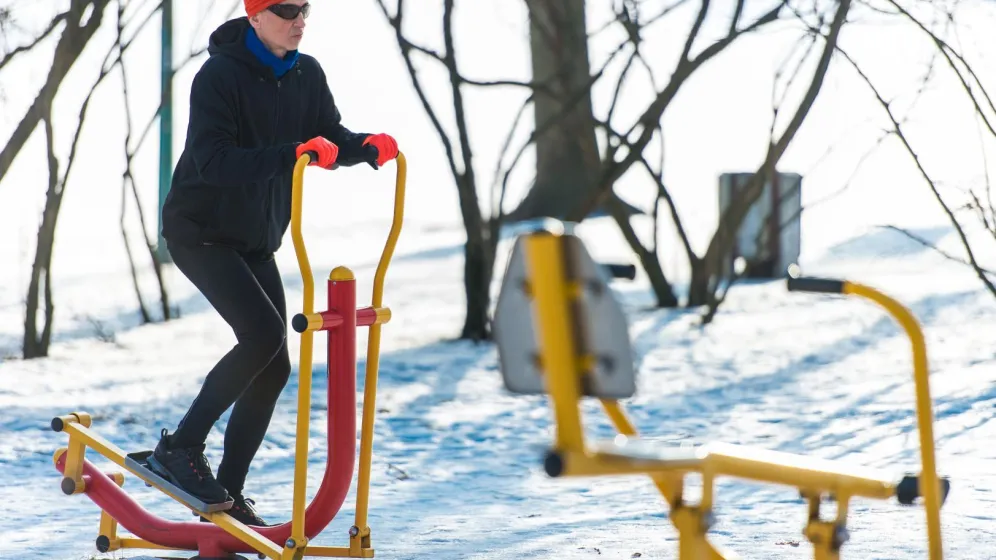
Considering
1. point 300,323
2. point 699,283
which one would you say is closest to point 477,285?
point 699,283

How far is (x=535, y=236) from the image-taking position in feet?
7.88

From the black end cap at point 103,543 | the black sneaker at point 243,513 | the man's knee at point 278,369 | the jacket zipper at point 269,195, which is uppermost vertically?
the jacket zipper at point 269,195

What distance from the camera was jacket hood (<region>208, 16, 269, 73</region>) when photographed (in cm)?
369

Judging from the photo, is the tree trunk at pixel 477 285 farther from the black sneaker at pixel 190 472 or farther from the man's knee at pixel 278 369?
the black sneaker at pixel 190 472

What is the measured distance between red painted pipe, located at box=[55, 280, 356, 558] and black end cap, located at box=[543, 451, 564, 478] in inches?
55.7

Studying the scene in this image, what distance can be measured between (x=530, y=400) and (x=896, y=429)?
1.90 meters

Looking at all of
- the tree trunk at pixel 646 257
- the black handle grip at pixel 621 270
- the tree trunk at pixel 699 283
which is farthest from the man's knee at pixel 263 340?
the tree trunk at pixel 699 283

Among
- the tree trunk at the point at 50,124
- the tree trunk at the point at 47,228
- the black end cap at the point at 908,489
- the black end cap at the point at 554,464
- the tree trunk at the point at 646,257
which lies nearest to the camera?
the black end cap at the point at 554,464

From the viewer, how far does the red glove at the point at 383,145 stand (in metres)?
3.70

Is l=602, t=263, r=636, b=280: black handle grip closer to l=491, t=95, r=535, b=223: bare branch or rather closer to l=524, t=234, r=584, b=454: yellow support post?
l=524, t=234, r=584, b=454: yellow support post

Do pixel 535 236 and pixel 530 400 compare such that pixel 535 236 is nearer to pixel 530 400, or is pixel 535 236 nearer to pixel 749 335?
pixel 530 400

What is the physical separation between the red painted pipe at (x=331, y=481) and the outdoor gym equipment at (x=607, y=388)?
3.32 feet

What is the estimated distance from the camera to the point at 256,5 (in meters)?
3.66

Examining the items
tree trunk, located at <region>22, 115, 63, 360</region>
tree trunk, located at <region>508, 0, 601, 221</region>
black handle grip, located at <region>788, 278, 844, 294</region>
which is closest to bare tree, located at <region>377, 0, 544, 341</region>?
tree trunk, located at <region>508, 0, 601, 221</region>
